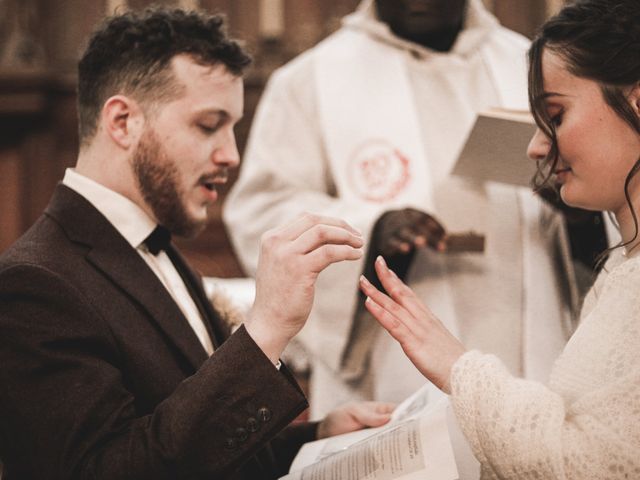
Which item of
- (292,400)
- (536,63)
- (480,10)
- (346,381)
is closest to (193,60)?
(536,63)

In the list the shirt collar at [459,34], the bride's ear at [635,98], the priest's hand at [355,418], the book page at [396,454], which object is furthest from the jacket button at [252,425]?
the shirt collar at [459,34]

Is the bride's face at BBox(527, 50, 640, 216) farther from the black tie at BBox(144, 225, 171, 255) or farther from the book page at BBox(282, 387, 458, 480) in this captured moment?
the black tie at BBox(144, 225, 171, 255)

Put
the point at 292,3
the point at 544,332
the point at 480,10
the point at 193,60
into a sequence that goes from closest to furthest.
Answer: the point at 193,60 → the point at 544,332 → the point at 480,10 → the point at 292,3

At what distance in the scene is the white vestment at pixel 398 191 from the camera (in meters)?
2.85

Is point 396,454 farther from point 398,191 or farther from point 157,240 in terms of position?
point 398,191

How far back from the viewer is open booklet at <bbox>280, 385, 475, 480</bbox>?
5.08ft

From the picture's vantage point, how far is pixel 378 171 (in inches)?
123

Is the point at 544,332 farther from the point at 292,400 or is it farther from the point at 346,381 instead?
the point at 292,400

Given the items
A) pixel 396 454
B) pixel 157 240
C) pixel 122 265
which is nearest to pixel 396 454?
pixel 396 454

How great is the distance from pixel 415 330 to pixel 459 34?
1.89 metres

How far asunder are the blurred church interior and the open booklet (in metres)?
3.30

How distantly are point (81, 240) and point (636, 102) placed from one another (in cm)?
115

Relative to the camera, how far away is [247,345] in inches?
60.7

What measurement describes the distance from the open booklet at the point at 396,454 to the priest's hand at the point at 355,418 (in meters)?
0.11
